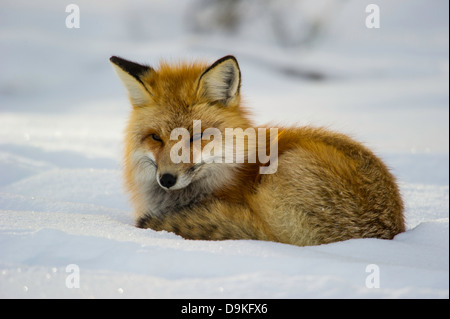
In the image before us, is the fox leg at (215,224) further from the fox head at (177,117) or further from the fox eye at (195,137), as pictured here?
the fox eye at (195,137)

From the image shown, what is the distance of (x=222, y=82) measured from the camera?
89.5 inches

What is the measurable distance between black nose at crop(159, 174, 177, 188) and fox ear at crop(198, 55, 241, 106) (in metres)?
0.46

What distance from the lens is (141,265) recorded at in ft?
5.14

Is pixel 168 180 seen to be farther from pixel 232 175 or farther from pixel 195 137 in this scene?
pixel 232 175

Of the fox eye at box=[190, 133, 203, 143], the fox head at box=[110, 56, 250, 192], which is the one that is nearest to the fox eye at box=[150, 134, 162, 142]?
the fox head at box=[110, 56, 250, 192]

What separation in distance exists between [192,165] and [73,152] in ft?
9.56

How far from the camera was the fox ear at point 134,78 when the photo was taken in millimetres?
2287

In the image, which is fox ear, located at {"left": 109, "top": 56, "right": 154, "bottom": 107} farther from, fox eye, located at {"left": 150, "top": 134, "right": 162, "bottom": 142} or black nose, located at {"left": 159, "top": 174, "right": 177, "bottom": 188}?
black nose, located at {"left": 159, "top": 174, "right": 177, "bottom": 188}

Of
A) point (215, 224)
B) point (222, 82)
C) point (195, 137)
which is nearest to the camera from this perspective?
point (215, 224)

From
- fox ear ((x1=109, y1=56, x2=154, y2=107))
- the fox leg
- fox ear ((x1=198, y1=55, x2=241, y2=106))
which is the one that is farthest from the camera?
fox ear ((x1=109, y1=56, x2=154, y2=107))

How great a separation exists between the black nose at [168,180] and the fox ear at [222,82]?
1.50ft

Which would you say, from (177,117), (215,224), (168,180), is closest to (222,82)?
(177,117)

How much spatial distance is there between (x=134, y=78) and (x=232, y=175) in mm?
668

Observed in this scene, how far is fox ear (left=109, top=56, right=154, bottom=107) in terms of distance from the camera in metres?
2.29
